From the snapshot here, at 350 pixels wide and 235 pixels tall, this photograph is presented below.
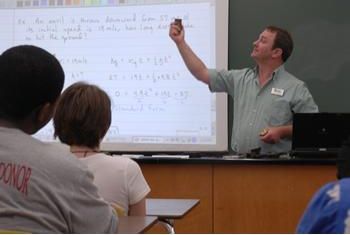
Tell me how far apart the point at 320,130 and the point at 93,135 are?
1710mm

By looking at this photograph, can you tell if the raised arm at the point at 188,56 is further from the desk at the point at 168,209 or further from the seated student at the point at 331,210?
the seated student at the point at 331,210

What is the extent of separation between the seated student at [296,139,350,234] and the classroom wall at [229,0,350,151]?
3327 mm

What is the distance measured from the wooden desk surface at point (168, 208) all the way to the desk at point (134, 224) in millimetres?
252

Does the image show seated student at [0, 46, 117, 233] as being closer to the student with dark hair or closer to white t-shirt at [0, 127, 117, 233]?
white t-shirt at [0, 127, 117, 233]

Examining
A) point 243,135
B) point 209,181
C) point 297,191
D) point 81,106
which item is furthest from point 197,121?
point 81,106

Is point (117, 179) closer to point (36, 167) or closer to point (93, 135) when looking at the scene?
point (93, 135)

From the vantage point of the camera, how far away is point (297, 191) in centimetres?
328

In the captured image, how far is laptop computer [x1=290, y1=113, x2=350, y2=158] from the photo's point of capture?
3172 mm

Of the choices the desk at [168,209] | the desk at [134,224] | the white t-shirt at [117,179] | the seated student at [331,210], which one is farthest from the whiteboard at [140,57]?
the seated student at [331,210]

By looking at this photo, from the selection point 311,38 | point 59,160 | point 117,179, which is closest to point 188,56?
point 311,38

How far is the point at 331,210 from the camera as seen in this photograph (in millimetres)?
927

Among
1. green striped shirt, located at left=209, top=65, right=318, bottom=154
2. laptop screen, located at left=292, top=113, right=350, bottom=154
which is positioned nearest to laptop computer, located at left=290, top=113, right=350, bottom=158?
laptop screen, located at left=292, top=113, right=350, bottom=154

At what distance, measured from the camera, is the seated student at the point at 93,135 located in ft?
6.23

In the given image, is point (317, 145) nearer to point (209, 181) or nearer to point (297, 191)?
point (297, 191)
